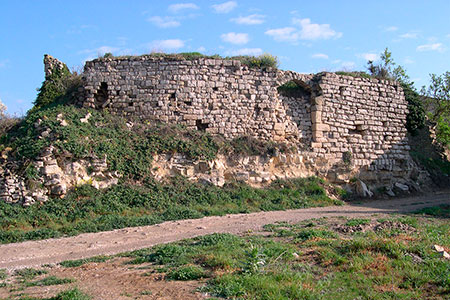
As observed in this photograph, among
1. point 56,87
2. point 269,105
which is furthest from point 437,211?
point 56,87

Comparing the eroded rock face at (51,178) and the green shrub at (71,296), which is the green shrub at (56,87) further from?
the green shrub at (71,296)

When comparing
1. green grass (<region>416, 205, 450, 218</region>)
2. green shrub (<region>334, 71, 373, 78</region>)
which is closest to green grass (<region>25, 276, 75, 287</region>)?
green grass (<region>416, 205, 450, 218</region>)

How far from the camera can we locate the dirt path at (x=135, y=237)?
8195 millimetres

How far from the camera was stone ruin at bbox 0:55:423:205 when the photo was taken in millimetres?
14789

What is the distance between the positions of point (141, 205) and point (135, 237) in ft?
7.99

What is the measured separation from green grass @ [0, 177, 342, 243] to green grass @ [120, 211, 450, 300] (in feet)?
10.5

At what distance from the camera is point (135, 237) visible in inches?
372

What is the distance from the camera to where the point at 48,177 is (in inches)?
444

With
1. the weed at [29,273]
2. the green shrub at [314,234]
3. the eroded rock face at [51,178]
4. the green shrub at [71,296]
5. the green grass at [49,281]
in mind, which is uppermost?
the eroded rock face at [51,178]

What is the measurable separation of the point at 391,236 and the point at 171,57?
1022 cm

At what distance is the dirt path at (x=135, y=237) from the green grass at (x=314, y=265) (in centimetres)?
117

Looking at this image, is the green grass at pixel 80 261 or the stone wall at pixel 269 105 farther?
the stone wall at pixel 269 105

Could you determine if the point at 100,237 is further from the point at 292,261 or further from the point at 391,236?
the point at 391,236

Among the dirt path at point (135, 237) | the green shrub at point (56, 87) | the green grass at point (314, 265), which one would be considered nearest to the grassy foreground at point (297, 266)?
the green grass at point (314, 265)
